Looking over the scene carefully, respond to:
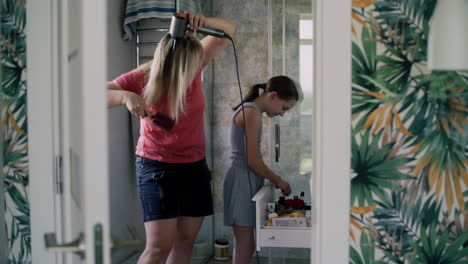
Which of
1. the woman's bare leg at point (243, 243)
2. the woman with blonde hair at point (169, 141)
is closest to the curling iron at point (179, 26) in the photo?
the woman with blonde hair at point (169, 141)

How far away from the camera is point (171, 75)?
91.0 inches

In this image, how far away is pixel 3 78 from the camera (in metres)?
1.83

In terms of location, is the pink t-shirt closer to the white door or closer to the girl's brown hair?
the girl's brown hair

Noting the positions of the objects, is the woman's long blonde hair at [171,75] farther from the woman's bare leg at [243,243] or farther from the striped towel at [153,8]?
the striped towel at [153,8]

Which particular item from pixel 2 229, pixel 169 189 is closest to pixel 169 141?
pixel 169 189

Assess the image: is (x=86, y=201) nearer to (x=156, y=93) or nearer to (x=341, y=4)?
(x=341, y=4)

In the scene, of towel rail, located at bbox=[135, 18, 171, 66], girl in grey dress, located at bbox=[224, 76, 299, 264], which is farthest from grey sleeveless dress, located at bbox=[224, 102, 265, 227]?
towel rail, located at bbox=[135, 18, 171, 66]

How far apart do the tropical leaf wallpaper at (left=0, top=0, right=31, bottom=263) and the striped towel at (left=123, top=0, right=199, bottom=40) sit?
1.71 m

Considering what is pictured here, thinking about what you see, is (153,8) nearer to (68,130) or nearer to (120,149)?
(120,149)

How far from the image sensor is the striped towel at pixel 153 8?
11.4 ft

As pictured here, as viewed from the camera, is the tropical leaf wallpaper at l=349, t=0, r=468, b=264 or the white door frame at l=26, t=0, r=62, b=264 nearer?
the tropical leaf wallpaper at l=349, t=0, r=468, b=264

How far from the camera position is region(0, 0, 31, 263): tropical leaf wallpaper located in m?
1.82

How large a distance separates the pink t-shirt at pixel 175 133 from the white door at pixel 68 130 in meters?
0.57

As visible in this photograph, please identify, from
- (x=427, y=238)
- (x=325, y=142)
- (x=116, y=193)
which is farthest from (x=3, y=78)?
(x=116, y=193)
